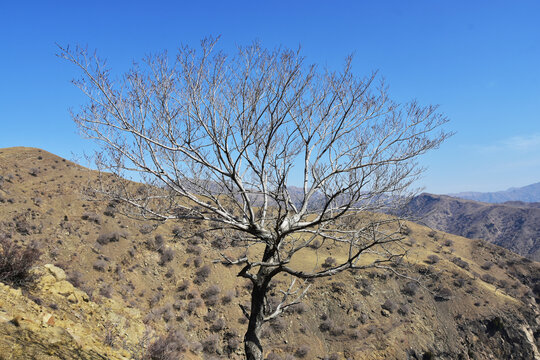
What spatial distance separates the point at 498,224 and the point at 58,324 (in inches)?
5922

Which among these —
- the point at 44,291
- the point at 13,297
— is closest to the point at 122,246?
the point at 44,291

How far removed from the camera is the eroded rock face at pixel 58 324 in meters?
3.78

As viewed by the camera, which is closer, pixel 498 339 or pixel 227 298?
pixel 227 298

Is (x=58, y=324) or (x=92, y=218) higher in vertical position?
(x=92, y=218)

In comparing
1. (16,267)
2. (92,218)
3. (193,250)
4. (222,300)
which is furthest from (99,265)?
(16,267)

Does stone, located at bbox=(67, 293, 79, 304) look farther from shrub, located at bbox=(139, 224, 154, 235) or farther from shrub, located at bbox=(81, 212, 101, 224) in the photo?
shrub, located at bbox=(81, 212, 101, 224)

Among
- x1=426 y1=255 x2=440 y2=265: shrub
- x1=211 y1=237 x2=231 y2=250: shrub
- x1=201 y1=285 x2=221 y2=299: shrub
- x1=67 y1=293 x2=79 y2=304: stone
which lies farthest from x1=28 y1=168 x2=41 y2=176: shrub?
x1=426 y1=255 x2=440 y2=265: shrub

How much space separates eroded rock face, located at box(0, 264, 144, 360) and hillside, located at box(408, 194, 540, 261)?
89.4 metres

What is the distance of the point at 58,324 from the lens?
5773 millimetres

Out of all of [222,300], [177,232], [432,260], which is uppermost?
[177,232]

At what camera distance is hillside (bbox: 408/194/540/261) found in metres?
94.9

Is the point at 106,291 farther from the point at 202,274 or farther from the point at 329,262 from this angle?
the point at 329,262

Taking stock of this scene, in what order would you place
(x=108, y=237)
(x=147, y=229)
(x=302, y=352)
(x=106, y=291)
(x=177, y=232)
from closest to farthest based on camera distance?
(x=177, y=232) → (x=147, y=229) → (x=106, y=291) → (x=302, y=352) → (x=108, y=237)

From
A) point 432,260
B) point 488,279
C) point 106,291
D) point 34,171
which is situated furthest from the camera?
point 34,171
